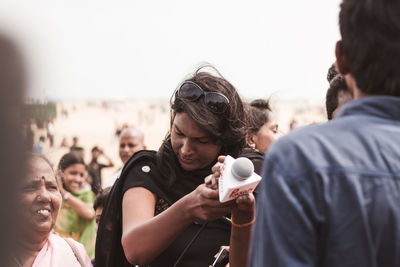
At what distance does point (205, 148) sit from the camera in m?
2.49

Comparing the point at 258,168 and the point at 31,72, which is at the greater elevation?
the point at 31,72

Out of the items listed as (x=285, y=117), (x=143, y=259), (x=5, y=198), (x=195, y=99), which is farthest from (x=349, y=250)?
(x=285, y=117)

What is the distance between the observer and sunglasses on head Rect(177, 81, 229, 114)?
2488 millimetres

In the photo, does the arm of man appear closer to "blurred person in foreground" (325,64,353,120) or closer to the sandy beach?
"blurred person in foreground" (325,64,353,120)

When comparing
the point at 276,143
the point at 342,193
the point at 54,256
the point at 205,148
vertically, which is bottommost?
the point at 54,256

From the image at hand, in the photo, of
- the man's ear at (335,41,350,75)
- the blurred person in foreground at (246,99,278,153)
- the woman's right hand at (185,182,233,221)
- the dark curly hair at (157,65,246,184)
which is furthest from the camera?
the blurred person in foreground at (246,99,278,153)

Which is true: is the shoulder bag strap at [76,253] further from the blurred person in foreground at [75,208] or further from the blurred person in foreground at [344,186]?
the blurred person in foreground at [75,208]

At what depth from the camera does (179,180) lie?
99.1 inches

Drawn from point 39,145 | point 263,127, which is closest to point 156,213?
point 39,145

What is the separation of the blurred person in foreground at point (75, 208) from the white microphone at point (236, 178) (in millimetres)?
3348

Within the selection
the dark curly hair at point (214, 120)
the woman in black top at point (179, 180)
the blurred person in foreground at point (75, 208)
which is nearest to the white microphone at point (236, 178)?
the woman in black top at point (179, 180)

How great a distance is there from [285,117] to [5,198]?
140 feet

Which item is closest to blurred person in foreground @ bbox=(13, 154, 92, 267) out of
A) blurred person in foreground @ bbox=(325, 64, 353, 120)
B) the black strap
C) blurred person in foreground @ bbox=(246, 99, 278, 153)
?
the black strap

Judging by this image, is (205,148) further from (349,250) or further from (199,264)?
(349,250)
